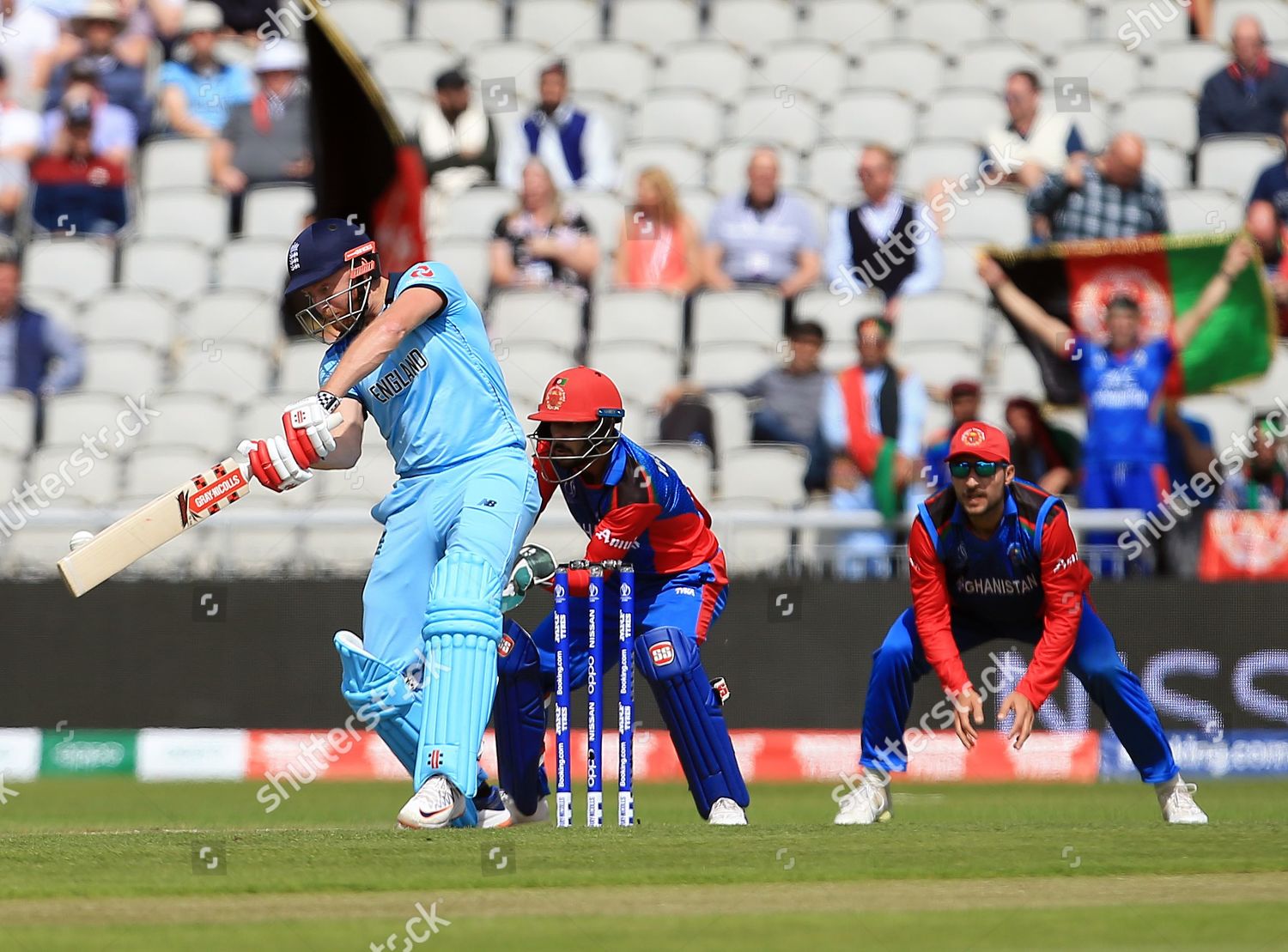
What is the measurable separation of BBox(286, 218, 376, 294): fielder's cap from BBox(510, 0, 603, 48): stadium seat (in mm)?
11048

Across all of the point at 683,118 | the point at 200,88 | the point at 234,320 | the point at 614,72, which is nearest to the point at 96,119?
the point at 200,88

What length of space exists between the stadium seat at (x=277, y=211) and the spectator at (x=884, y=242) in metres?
4.41

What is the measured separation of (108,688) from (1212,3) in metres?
10.4

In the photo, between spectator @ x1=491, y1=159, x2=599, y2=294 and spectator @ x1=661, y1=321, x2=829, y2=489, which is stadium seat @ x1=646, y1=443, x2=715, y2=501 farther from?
spectator @ x1=491, y1=159, x2=599, y2=294

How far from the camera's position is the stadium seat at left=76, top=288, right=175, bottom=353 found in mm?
15125

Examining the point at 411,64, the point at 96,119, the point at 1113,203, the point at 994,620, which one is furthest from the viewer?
the point at 411,64

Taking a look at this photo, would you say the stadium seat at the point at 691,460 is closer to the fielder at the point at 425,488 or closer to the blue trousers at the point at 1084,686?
the blue trousers at the point at 1084,686

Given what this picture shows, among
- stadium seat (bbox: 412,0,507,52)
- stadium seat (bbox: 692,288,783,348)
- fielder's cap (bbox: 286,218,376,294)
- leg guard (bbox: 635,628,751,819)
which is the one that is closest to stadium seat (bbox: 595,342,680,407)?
stadium seat (bbox: 692,288,783,348)

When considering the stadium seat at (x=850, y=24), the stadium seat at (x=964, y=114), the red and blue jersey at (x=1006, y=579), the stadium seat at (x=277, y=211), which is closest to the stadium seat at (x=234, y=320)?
the stadium seat at (x=277, y=211)

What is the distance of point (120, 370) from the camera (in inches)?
577

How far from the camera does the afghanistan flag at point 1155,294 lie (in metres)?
12.3

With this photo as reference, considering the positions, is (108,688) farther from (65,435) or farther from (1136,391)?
(1136,391)

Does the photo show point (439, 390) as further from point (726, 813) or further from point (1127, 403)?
point (1127, 403)

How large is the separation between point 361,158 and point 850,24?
15.7 feet
